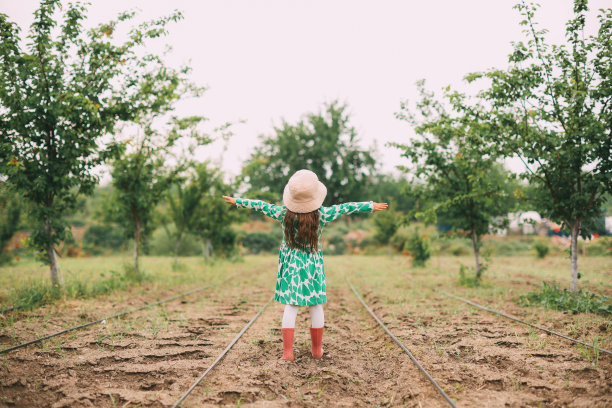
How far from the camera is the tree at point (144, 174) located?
1048 cm

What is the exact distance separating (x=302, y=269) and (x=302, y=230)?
427mm

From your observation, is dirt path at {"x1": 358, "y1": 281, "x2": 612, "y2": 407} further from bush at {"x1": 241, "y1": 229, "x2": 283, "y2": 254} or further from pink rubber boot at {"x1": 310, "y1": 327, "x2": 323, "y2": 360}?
bush at {"x1": 241, "y1": 229, "x2": 283, "y2": 254}

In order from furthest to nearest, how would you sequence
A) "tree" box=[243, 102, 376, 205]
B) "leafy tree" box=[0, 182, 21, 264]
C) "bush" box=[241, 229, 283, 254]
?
"tree" box=[243, 102, 376, 205] → "bush" box=[241, 229, 283, 254] → "leafy tree" box=[0, 182, 21, 264]

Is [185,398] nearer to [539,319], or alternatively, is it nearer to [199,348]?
[199,348]

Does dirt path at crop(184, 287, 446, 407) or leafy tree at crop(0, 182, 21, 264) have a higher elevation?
leafy tree at crop(0, 182, 21, 264)

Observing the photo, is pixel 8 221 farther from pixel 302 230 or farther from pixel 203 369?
pixel 302 230

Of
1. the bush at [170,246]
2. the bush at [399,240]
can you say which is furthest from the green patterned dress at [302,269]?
the bush at [170,246]

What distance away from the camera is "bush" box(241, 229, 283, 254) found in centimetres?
3256

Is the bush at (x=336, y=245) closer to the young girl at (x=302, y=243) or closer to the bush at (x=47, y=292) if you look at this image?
the bush at (x=47, y=292)

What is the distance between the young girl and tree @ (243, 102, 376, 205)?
117 feet

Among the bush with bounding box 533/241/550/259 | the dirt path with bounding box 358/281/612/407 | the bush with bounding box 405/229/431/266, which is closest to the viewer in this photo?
the dirt path with bounding box 358/281/612/407

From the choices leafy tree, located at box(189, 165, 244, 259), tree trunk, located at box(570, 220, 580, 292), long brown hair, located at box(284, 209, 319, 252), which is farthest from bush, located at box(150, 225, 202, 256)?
long brown hair, located at box(284, 209, 319, 252)

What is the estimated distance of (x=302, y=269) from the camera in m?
4.24

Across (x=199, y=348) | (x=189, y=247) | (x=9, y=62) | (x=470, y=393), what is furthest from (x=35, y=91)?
(x=189, y=247)
